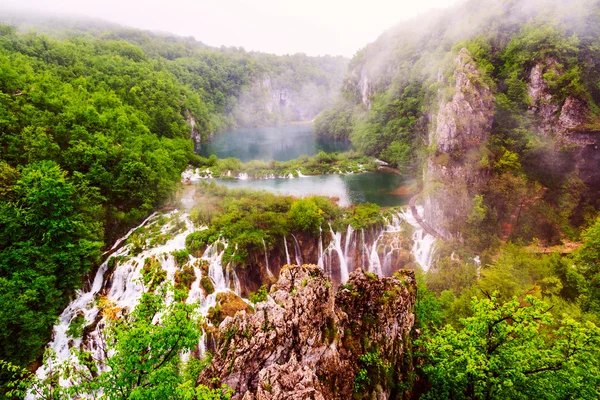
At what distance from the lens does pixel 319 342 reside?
31.0 ft

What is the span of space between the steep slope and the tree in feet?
77.8

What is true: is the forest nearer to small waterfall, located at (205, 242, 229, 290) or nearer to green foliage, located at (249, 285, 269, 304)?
green foliage, located at (249, 285, 269, 304)

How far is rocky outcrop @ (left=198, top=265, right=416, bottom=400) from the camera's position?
25.7 ft

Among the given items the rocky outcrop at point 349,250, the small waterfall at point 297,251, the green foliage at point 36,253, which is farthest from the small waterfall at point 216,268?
the green foliage at point 36,253

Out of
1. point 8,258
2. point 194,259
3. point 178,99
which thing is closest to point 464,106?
point 194,259

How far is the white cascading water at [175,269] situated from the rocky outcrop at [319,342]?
1086 centimetres

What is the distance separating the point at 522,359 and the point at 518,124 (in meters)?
36.0

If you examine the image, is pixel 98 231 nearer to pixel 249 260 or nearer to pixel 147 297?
pixel 249 260

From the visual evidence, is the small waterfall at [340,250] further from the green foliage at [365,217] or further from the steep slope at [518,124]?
the steep slope at [518,124]

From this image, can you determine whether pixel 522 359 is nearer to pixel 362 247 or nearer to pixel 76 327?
pixel 362 247

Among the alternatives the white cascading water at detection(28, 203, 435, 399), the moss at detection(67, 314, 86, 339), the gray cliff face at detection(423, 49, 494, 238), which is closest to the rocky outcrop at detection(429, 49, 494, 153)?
the gray cliff face at detection(423, 49, 494, 238)

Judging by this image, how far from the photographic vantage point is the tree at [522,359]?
7.75 meters

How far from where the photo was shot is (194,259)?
77.9 feet

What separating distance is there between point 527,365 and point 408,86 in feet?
224
